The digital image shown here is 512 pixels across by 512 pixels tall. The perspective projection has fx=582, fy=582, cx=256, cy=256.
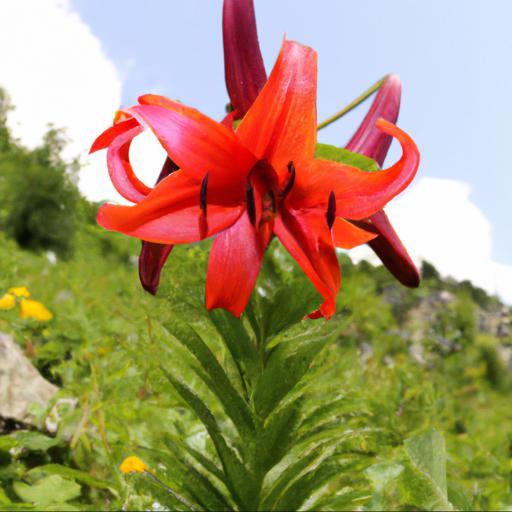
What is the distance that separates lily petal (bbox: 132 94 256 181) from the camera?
58 cm

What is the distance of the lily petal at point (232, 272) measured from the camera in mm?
586

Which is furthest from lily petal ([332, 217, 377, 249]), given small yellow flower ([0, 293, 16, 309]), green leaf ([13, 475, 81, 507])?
small yellow flower ([0, 293, 16, 309])

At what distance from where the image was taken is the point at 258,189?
24.5 inches

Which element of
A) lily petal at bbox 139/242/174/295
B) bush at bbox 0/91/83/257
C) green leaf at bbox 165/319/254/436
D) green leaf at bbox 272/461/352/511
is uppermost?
bush at bbox 0/91/83/257

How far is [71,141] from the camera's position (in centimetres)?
2580

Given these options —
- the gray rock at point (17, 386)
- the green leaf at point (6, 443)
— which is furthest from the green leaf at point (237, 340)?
the gray rock at point (17, 386)

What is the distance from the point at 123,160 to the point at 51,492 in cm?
88

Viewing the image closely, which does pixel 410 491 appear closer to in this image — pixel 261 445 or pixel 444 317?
pixel 261 445

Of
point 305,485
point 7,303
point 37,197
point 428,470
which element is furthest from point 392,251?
point 37,197

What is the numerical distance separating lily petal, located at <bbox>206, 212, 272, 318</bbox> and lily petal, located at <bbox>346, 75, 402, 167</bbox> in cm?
22

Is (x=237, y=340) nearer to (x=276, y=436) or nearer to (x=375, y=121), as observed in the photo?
(x=276, y=436)

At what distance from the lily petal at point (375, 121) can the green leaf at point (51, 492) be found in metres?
0.96

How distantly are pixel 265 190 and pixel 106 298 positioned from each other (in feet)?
11.2

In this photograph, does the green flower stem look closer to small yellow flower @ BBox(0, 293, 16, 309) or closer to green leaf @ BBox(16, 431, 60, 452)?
green leaf @ BBox(16, 431, 60, 452)
